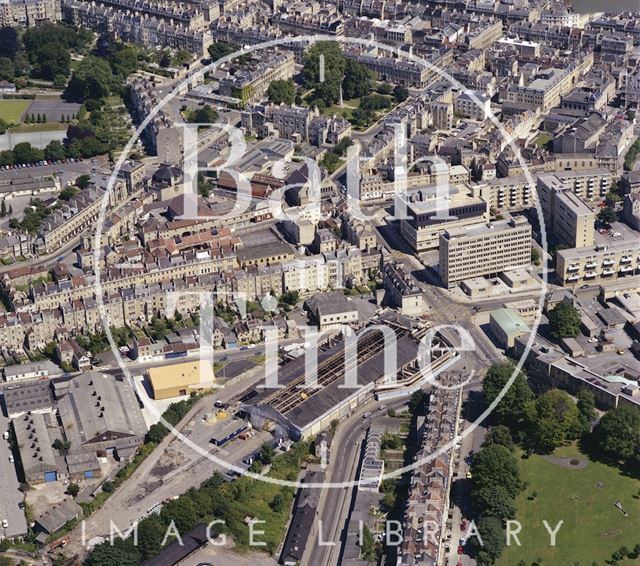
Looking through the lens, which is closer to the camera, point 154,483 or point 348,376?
point 154,483

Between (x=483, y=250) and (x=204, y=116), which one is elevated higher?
(x=204, y=116)

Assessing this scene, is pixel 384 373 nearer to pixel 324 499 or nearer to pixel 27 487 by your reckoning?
pixel 324 499

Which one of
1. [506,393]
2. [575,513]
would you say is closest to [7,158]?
[506,393]

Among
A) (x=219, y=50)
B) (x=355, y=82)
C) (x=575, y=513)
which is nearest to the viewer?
(x=575, y=513)

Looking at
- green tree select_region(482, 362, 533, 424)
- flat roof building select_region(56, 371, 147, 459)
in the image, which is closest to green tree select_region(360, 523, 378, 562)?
green tree select_region(482, 362, 533, 424)

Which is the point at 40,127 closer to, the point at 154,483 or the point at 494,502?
the point at 154,483

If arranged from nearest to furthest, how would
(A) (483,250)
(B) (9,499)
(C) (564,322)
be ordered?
(B) (9,499) → (C) (564,322) → (A) (483,250)

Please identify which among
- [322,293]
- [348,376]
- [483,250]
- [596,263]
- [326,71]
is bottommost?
[348,376]
